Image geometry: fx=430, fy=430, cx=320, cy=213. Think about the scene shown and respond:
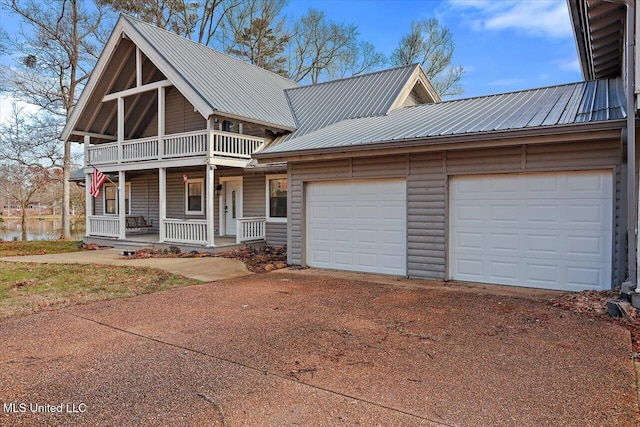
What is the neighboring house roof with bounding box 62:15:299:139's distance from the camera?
481 inches

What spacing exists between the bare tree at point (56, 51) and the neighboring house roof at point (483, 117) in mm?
17141

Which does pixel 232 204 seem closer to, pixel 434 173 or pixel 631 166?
pixel 434 173

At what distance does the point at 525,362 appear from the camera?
4008mm

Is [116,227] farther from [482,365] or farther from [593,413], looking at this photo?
[593,413]

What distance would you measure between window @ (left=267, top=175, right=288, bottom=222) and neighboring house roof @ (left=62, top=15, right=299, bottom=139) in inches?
66.1

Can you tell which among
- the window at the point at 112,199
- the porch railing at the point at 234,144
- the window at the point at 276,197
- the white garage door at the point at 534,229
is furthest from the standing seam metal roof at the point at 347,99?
the window at the point at 112,199

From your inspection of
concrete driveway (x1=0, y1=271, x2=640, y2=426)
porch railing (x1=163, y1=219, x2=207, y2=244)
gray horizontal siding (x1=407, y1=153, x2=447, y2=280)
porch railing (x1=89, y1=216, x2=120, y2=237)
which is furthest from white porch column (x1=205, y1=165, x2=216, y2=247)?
gray horizontal siding (x1=407, y1=153, x2=447, y2=280)

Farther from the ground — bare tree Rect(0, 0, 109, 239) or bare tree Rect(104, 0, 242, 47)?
bare tree Rect(104, 0, 242, 47)

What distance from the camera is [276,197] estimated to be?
13.7 meters

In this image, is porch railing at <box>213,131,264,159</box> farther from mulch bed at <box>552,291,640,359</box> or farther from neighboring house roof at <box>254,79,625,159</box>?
mulch bed at <box>552,291,640,359</box>

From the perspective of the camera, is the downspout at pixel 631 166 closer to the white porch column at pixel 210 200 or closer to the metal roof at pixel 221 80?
the metal roof at pixel 221 80

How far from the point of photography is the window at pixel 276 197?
1345cm

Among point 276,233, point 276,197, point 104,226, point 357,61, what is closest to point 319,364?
point 276,233

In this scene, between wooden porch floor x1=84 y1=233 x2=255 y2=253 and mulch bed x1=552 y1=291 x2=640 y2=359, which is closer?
mulch bed x1=552 y1=291 x2=640 y2=359
